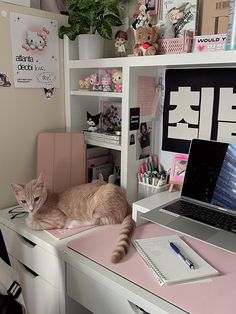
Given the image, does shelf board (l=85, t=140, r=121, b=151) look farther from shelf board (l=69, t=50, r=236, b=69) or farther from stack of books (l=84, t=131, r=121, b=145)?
shelf board (l=69, t=50, r=236, b=69)

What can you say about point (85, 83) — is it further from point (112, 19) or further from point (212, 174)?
point (212, 174)

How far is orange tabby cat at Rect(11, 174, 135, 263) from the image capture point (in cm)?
130

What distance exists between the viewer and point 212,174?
1.25 m

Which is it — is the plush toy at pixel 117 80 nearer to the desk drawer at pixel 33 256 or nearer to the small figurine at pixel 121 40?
Result: the small figurine at pixel 121 40

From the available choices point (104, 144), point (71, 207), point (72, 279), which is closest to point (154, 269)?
point (72, 279)

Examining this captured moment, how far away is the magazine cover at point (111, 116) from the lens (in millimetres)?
1626

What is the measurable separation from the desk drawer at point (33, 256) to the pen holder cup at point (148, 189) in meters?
0.58

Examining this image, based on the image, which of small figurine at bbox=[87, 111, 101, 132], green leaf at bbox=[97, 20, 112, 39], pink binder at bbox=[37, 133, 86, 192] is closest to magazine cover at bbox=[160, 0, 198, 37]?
green leaf at bbox=[97, 20, 112, 39]

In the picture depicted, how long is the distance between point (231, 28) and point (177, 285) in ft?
2.90

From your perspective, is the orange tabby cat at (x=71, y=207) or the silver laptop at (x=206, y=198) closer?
the silver laptop at (x=206, y=198)

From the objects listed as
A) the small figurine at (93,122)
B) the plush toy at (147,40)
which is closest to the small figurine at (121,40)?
the plush toy at (147,40)

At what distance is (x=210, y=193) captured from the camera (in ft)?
4.08

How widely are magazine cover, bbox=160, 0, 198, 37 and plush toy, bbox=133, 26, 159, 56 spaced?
9cm

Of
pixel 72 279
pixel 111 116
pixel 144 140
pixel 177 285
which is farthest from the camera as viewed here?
pixel 111 116
